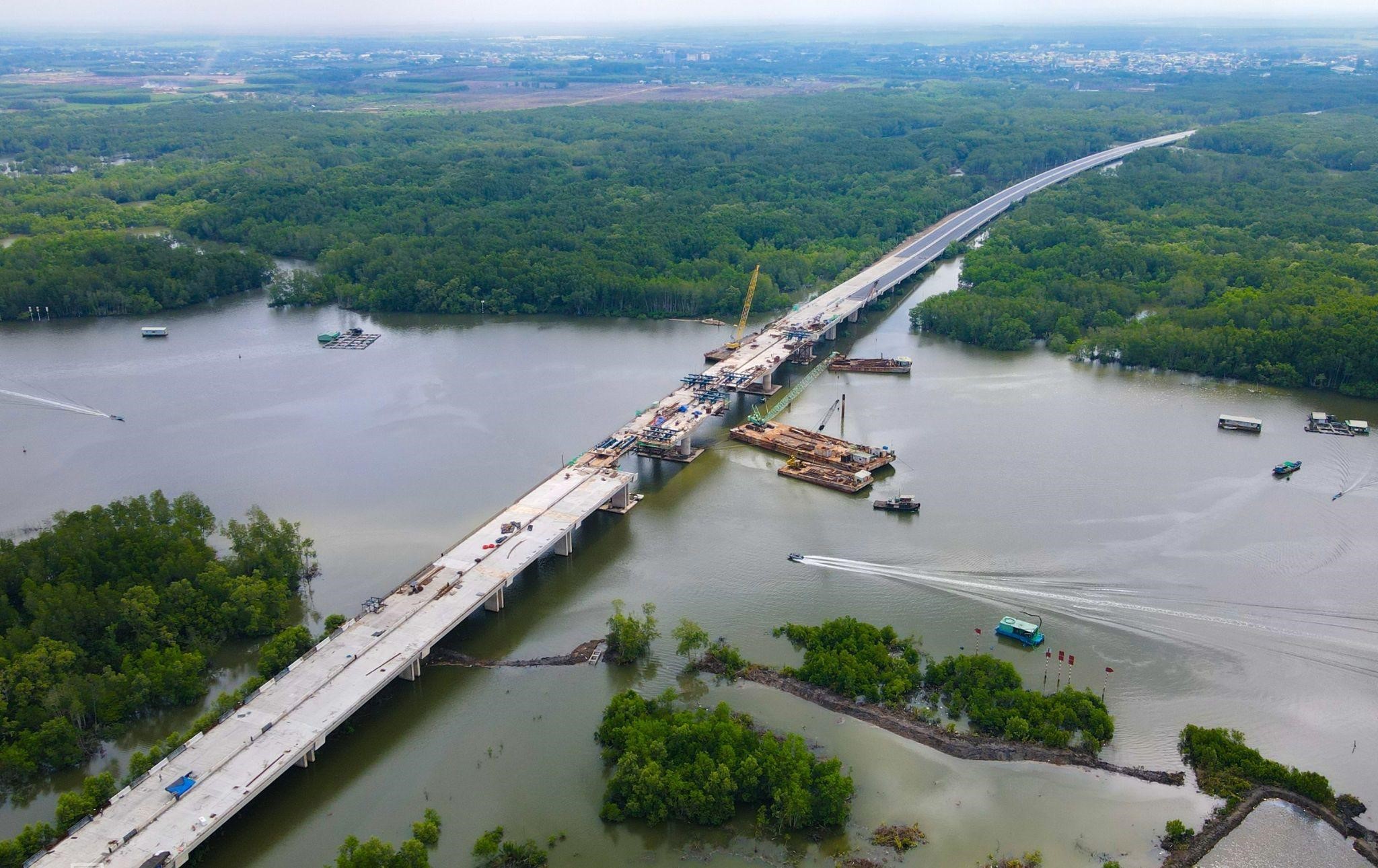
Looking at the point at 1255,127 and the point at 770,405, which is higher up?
the point at 1255,127

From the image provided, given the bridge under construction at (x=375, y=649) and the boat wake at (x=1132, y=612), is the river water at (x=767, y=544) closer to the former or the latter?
the boat wake at (x=1132, y=612)

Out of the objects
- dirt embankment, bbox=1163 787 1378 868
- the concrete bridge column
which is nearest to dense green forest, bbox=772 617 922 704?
dirt embankment, bbox=1163 787 1378 868

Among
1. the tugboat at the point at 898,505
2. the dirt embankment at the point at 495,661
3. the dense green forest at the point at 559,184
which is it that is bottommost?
the dirt embankment at the point at 495,661

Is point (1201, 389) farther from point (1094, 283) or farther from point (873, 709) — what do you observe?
point (873, 709)

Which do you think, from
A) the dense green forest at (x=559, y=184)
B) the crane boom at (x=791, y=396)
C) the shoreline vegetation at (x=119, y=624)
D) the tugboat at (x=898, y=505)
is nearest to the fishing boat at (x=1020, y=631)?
the tugboat at (x=898, y=505)

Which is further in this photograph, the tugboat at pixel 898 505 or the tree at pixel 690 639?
the tugboat at pixel 898 505

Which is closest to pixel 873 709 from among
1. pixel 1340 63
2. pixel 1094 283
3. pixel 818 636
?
pixel 818 636

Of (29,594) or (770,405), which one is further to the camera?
(770,405)
